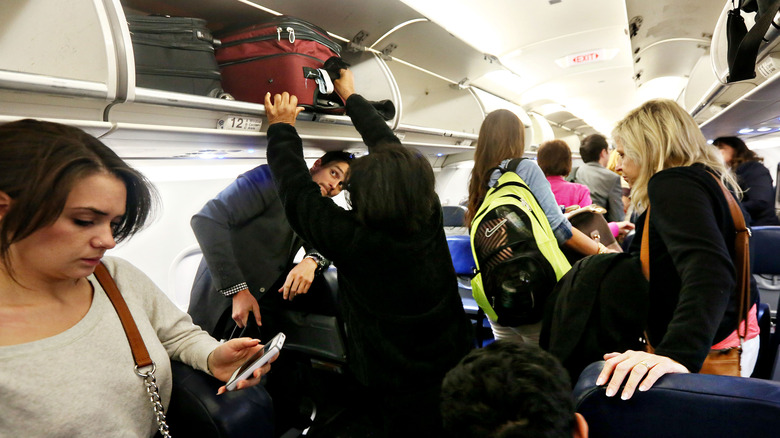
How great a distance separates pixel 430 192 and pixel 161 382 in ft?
3.55

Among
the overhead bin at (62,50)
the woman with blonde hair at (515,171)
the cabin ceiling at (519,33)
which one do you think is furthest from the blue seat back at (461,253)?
the overhead bin at (62,50)

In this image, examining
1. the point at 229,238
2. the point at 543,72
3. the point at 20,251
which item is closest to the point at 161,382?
the point at 20,251

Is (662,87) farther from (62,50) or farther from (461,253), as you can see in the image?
(62,50)

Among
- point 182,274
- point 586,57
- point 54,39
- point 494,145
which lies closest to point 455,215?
point 586,57

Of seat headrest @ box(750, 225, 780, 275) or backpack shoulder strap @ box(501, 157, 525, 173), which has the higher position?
A: backpack shoulder strap @ box(501, 157, 525, 173)

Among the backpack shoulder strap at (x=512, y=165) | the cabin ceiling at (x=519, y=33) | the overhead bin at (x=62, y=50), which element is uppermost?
the cabin ceiling at (x=519, y=33)

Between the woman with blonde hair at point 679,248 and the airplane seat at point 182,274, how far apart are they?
2949 mm

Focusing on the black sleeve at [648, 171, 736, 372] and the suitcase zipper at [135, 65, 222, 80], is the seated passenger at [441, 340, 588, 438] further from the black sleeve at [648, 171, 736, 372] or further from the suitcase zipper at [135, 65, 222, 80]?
the suitcase zipper at [135, 65, 222, 80]

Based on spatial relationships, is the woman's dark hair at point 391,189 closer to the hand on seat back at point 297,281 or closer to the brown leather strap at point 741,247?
the hand on seat back at point 297,281

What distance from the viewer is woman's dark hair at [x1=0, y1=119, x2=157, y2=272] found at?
896mm

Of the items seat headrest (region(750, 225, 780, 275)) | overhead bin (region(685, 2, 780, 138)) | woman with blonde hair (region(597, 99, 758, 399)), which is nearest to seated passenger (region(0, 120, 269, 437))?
woman with blonde hair (region(597, 99, 758, 399))

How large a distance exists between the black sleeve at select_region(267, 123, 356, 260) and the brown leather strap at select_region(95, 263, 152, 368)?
574 millimetres

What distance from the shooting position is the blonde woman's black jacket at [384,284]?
55.4 inches

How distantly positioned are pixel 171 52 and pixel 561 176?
2756 mm
